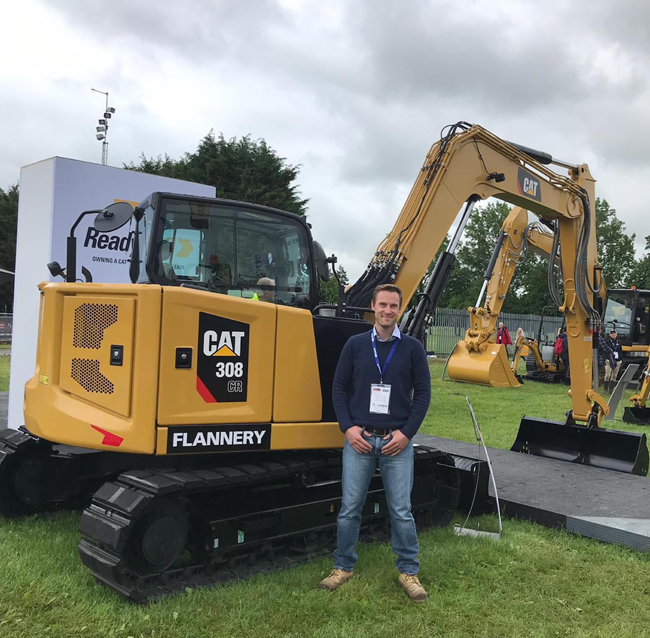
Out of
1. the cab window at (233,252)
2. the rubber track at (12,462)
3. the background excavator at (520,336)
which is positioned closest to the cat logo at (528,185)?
the cab window at (233,252)

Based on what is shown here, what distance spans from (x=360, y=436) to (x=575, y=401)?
16.9 feet

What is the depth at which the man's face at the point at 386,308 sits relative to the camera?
4.20 m

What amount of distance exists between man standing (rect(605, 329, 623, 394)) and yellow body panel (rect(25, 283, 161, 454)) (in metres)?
14.8

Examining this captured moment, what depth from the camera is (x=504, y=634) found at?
3.78 m

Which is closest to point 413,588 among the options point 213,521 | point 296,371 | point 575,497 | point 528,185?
point 213,521

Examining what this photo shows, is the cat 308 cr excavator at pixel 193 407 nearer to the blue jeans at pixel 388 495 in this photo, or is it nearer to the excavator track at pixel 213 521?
the excavator track at pixel 213 521

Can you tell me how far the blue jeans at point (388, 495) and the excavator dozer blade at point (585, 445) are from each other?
429cm

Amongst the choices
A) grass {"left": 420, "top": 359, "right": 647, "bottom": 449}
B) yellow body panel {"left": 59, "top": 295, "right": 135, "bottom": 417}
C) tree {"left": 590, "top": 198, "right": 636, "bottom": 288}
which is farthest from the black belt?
tree {"left": 590, "top": 198, "right": 636, "bottom": 288}

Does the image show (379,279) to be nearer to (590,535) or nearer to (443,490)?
(443,490)

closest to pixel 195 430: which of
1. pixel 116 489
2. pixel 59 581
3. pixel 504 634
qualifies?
pixel 116 489

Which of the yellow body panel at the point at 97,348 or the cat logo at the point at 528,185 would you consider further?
the cat logo at the point at 528,185

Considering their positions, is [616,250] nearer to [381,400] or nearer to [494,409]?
[494,409]

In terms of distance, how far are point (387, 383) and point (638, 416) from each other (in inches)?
382

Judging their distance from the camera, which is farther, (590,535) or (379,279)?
(379,279)
